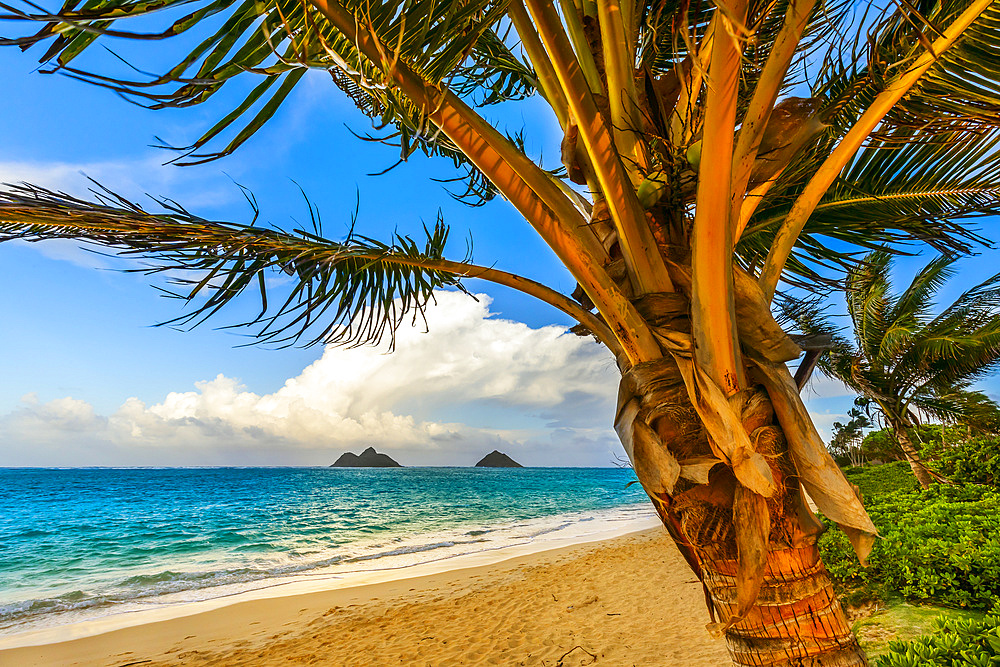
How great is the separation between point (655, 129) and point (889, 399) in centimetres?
1404

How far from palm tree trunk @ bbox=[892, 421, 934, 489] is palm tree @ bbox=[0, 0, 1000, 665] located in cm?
1201

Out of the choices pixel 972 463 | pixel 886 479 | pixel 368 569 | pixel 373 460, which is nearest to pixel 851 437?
pixel 886 479

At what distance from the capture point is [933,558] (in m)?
4.13

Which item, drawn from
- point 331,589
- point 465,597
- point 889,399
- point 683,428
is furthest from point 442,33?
point 889,399

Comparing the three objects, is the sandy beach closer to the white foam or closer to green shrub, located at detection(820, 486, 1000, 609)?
the white foam

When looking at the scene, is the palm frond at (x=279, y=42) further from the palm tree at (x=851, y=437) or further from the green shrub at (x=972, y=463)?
the palm tree at (x=851, y=437)

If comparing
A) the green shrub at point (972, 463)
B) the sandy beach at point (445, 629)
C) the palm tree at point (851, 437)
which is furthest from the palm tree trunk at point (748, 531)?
the palm tree at point (851, 437)

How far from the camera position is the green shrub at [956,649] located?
2.31m

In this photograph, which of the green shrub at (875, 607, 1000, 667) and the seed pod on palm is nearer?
the seed pod on palm

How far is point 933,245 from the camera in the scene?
2.52 m

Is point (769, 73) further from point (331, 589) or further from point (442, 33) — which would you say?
point (331, 589)

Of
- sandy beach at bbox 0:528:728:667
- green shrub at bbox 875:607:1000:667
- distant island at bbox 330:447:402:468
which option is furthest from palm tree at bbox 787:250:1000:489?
distant island at bbox 330:447:402:468

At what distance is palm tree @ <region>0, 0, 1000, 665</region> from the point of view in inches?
58.6

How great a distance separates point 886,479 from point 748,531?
610 inches
